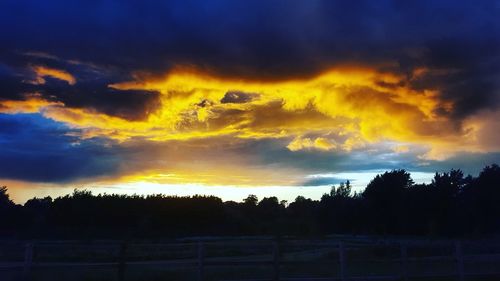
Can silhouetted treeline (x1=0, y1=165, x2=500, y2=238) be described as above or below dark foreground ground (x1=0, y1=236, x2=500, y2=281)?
above

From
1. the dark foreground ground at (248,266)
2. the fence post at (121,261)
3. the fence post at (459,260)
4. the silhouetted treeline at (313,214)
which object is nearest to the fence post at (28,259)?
the dark foreground ground at (248,266)

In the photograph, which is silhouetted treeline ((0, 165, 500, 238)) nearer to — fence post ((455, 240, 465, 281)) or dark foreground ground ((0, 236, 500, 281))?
dark foreground ground ((0, 236, 500, 281))

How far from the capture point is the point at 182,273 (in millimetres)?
26234

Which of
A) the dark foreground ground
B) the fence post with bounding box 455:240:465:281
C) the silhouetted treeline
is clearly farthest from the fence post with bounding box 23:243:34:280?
the silhouetted treeline

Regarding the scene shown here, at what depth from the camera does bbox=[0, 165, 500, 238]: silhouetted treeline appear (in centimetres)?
7850

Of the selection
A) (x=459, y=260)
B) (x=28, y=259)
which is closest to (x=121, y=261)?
(x=28, y=259)

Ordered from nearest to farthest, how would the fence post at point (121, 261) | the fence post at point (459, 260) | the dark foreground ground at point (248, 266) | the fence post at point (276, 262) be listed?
1. the fence post at point (121, 261)
2. the dark foreground ground at point (248, 266)
3. the fence post at point (276, 262)
4. the fence post at point (459, 260)

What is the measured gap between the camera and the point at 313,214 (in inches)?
4026

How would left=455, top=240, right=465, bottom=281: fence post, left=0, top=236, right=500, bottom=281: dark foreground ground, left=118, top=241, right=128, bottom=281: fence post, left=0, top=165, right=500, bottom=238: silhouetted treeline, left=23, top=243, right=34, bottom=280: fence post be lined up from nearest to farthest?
left=23, top=243, right=34, bottom=280: fence post
left=118, top=241, right=128, bottom=281: fence post
left=0, top=236, right=500, bottom=281: dark foreground ground
left=455, top=240, right=465, bottom=281: fence post
left=0, top=165, right=500, bottom=238: silhouetted treeline

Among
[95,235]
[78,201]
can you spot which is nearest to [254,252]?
[95,235]

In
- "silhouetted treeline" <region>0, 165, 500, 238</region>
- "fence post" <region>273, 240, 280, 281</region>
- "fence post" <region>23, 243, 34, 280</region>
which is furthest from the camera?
"silhouetted treeline" <region>0, 165, 500, 238</region>

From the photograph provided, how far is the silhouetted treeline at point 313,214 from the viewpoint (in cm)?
7850

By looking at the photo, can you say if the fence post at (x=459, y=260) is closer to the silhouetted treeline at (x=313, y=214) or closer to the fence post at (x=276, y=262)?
the fence post at (x=276, y=262)

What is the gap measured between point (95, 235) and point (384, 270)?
46.7m
